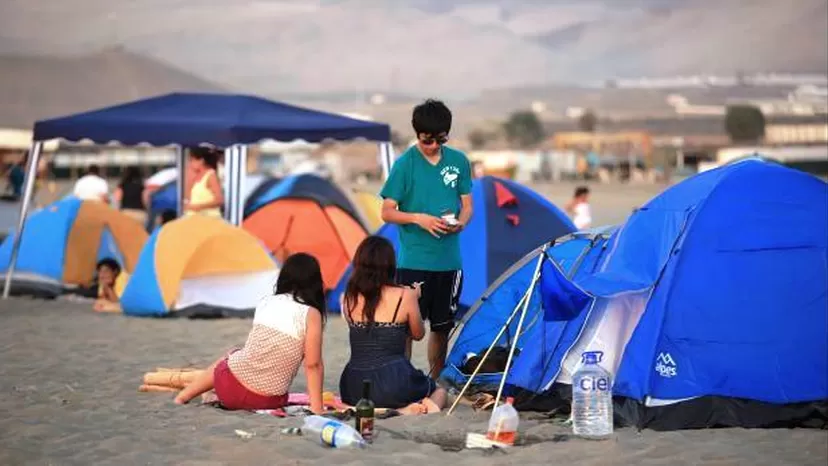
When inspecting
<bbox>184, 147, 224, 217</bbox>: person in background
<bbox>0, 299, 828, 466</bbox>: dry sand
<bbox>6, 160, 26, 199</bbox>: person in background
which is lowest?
<bbox>0, 299, 828, 466</bbox>: dry sand

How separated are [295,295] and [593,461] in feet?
6.68

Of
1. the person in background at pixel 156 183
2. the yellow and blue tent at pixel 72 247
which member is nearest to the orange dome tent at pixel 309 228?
the yellow and blue tent at pixel 72 247

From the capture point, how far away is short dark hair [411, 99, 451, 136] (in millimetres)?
8398

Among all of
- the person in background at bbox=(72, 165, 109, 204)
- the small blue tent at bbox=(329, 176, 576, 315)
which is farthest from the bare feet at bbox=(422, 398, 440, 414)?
the person in background at bbox=(72, 165, 109, 204)

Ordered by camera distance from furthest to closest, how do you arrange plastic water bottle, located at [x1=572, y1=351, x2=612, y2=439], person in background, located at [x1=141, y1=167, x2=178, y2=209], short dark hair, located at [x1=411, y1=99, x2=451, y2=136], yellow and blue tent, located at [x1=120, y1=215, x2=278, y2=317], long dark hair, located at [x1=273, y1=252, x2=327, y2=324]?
person in background, located at [x1=141, y1=167, x2=178, y2=209], yellow and blue tent, located at [x1=120, y1=215, x2=278, y2=317], short dark hair, located at [x1=411, y1=99, x2=451, y2=136], long dark hair, located at [x1=273, y1=252, x2=327, y2=324], plastic water bottle, located at [x1=572, y1=351, x2=612, y2=439]

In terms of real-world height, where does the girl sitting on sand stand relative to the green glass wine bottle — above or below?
above

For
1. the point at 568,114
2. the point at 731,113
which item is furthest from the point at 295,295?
the point at 568,114

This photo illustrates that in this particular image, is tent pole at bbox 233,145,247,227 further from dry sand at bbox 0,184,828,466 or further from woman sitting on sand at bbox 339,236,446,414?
woman sitting on sand at bbox 339,236,446,414

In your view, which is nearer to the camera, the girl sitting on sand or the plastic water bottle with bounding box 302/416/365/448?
the plastic water bottle with bounding box 302/416/365/448

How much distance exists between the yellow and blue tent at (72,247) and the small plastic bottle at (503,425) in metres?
8.86

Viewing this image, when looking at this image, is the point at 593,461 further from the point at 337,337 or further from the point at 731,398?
the point at 337,337

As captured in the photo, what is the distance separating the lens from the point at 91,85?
173000mm

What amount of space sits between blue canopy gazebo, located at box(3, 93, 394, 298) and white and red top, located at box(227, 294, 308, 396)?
272 inches

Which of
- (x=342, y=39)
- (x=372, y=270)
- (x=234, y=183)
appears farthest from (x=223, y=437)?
(x=342, y=39)
